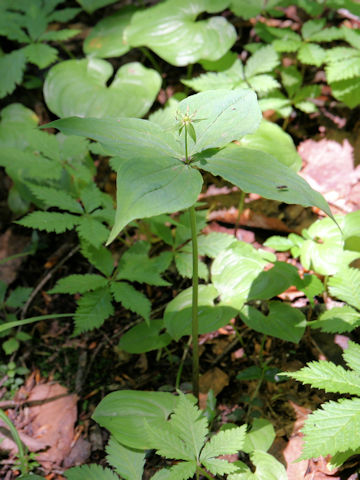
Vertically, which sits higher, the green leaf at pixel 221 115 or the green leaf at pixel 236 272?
the green leaf at pixel 221 115

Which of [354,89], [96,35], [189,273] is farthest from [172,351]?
[96,35]

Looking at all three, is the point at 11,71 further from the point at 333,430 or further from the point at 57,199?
the point at 333,430

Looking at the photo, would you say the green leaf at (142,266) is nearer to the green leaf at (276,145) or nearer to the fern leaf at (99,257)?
the fern leaf at (99,257)

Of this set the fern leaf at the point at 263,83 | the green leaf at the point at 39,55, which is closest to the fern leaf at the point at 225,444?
the fern leaf at the point at 263,83

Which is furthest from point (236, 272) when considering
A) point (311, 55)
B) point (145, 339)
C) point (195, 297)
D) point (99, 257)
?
point (311, 55)

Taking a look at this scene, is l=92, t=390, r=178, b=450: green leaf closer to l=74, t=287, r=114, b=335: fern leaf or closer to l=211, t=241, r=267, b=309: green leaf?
l=74, t=287, r=114, b=335: fern leaf

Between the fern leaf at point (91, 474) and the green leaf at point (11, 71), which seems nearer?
the fern leaf at point (91, 474)

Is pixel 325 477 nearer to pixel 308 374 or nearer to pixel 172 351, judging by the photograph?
pixel 308 374
